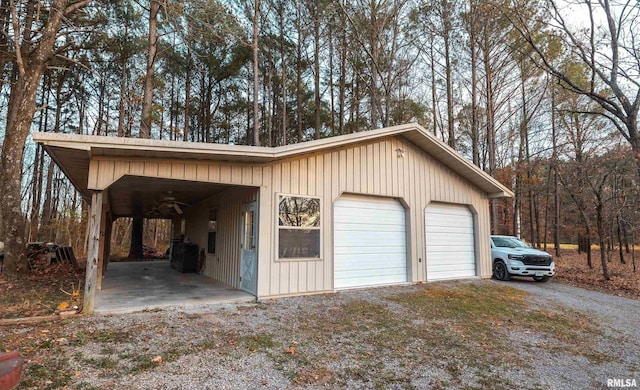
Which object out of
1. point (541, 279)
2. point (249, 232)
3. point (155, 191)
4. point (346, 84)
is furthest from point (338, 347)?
point (346, 84)

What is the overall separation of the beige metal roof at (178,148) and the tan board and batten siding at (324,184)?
19 cm

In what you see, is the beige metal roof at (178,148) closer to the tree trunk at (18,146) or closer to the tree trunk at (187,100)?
the tree trunk at (18,146)

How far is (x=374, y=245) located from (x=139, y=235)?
509 inches

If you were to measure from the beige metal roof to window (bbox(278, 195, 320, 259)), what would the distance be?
3.05 ft

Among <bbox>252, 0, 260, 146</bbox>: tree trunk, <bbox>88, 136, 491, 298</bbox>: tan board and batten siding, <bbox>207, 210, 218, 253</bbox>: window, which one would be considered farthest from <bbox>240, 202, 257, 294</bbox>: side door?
<bbox>252, 0, 260, 146</bbox>: tree trunk

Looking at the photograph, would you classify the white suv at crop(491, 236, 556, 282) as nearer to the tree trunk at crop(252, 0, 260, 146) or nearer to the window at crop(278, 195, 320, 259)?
the window at crop(278, 195, 320, 259)

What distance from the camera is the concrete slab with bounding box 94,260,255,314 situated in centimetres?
537

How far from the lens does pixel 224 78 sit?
51.0 feet

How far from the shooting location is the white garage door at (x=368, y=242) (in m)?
7.11

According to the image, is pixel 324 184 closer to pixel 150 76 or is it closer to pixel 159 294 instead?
pixel 159 294

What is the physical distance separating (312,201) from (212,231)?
3.64 metres

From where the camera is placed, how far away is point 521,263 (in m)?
8.96

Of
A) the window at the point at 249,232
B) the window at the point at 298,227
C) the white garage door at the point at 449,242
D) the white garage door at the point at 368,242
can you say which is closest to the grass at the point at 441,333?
the white garage door at the point at 368,242

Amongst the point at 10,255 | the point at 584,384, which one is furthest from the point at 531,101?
the point at 10,255
